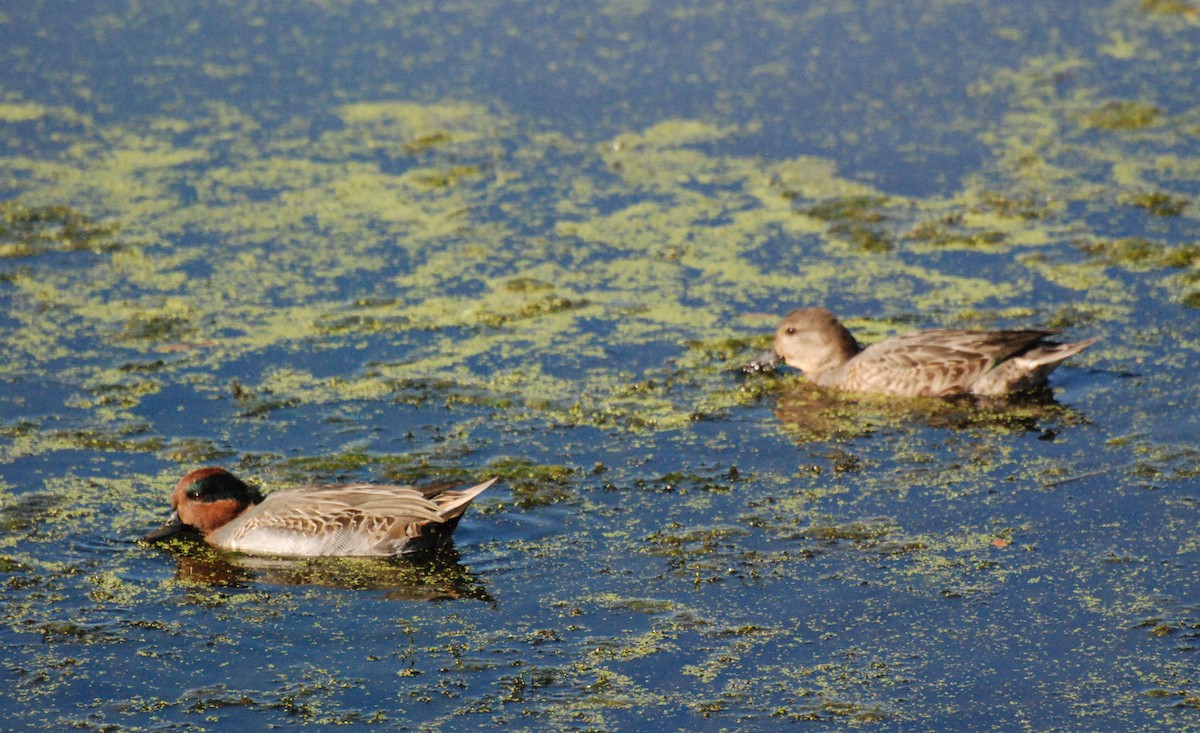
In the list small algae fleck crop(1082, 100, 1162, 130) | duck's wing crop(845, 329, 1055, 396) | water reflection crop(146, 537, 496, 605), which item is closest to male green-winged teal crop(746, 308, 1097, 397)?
duck's wing crop(845, 329, 1055, 396)

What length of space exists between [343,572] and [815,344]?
311 centimetres

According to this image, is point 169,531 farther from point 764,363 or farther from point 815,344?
point 815,344

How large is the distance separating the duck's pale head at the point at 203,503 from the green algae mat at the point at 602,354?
144 mm

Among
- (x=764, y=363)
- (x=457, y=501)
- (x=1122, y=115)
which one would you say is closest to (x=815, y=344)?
(x=764, y=363)

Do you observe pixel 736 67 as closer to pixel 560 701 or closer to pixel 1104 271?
pixel 1104 271

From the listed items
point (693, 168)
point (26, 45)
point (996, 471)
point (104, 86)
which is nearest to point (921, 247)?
point (693, 168)

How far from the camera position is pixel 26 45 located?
13844mm

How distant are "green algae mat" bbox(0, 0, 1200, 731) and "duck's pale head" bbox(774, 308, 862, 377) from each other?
0.19 metres

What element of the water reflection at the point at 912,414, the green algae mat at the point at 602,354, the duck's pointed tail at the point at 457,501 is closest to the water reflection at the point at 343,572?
the green algae mat at the point at 602,354

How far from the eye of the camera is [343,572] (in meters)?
6.75

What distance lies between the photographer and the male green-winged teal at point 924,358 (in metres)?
8.40

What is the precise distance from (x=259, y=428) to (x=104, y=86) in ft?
19.7

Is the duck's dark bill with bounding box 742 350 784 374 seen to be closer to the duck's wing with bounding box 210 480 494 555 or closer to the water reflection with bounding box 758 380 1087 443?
the water reflection with bounding box 758 380 1087 443

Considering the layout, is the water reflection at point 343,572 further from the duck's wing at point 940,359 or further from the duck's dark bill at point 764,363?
the duck's wing at point 940,359
